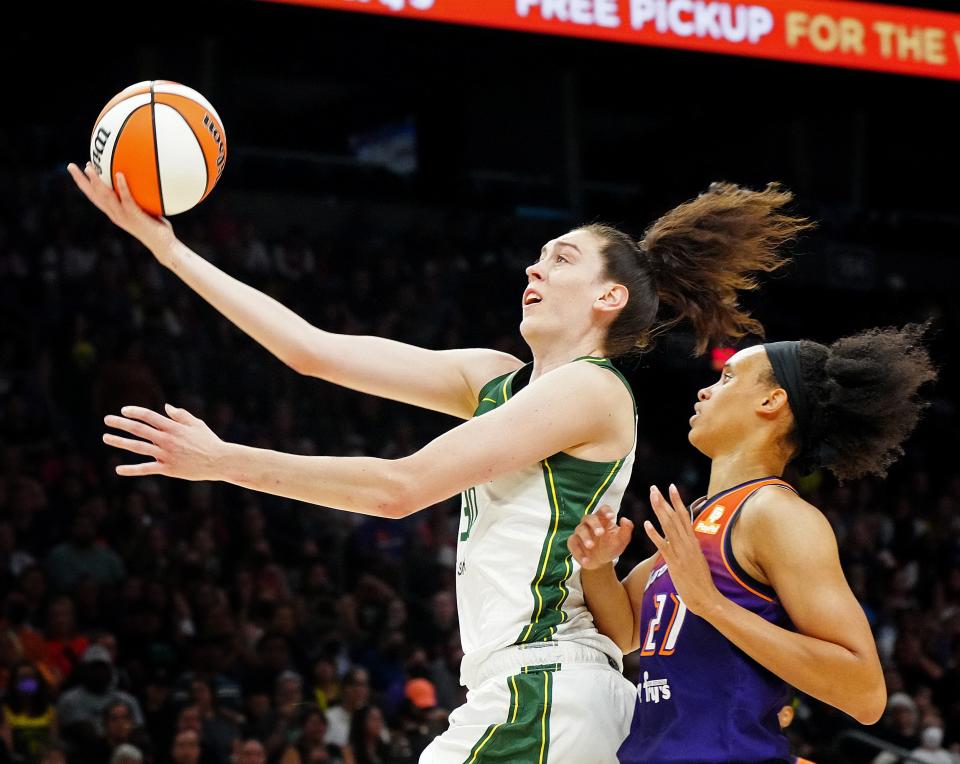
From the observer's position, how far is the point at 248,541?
9.12 m

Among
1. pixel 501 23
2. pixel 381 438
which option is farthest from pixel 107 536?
pixel 501 23

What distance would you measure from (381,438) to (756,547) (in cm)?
861

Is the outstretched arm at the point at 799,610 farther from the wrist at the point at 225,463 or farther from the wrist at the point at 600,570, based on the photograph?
the wrist at the point at 225,463

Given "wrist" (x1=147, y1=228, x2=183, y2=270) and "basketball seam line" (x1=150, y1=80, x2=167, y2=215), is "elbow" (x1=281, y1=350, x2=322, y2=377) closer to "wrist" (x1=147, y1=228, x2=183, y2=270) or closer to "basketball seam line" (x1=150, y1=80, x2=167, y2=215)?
"wrist" (x1=147, y1=228, x2=183, y2=270)

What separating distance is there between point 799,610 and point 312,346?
4.18 feet

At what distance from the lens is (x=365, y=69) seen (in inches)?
602

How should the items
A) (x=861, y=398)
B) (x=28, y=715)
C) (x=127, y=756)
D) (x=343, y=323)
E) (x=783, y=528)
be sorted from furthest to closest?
1. (x=343, y=323)
2. (x=28, y=715)
3. (x=127, y=756)
4. (x=861, y=398)
5. (x=783, y=528)

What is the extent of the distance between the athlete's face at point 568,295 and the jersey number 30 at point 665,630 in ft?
2.14

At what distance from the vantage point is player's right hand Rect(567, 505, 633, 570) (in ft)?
9.32

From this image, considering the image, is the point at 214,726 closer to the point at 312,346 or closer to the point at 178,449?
the point at 312,346

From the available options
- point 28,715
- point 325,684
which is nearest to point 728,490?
point 28,715

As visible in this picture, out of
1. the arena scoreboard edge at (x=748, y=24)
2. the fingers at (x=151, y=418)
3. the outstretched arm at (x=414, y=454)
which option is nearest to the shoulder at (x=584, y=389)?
the outstretched arm at (x=414, y=454)

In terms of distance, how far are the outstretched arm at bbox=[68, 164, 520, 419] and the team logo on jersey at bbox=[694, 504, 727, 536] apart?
68cm

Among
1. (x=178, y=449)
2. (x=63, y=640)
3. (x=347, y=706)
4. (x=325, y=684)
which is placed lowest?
(x=347, y=706)
